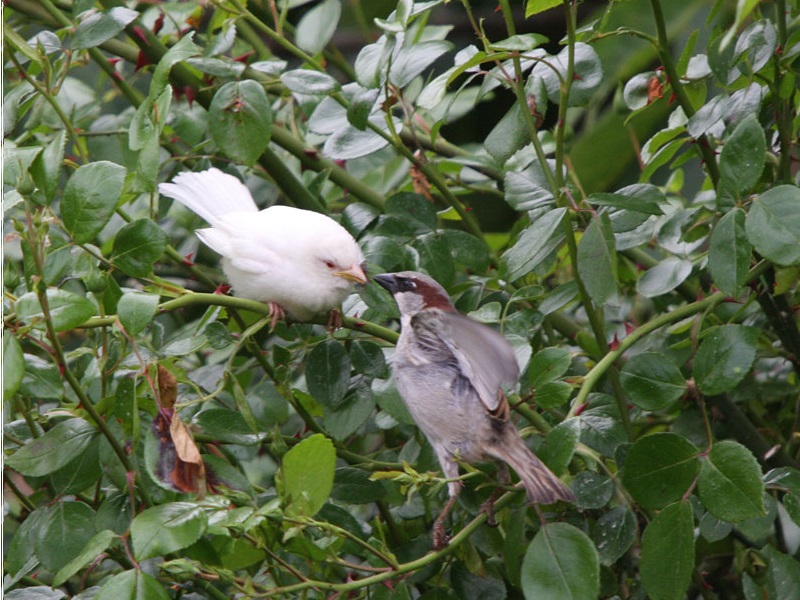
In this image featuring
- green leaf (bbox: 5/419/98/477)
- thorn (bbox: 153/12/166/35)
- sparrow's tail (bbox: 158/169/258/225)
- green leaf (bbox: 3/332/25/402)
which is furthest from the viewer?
thorn (bbox: 153/12/166/35)

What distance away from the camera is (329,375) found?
128 cm

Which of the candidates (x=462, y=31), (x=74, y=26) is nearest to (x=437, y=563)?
(x=74, y=26)

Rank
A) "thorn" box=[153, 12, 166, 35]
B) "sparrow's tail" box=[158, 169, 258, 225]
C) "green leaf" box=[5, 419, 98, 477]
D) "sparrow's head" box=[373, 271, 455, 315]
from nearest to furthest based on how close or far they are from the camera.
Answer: "green leaf" box=[5, 419, 98, 477], "sparrow's head" box=[373, 271, 455, 315], "sparrow's tail" box=[158, 169, 258, 225], "thorn" box=[153, 12, 166, 35]

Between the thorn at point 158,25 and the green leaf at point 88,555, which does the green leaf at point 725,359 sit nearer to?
the green leaf at point 88,555

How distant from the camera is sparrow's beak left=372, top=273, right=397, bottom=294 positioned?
4.52 ft

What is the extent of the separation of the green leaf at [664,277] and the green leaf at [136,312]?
2.25ft

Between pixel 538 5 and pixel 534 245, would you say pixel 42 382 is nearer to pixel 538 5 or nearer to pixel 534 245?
pixel 534 245

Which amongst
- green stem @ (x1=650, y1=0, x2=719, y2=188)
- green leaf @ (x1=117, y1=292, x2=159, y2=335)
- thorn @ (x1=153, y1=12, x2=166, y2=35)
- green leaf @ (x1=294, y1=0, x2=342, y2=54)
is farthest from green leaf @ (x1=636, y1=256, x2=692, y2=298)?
thorn @ (x1=153, y1=12, x2=166, y2=35)

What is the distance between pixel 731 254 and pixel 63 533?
0.77m

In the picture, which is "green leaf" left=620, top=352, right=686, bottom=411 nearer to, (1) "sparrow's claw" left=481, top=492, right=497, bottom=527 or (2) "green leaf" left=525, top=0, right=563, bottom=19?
(1) "sparrow's claw" left=481, top=492, right=497, bottom=527

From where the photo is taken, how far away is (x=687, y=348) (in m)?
1.40

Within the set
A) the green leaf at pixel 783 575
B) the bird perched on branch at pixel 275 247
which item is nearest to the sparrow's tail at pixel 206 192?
the bird perched on branch at pixel 275 247

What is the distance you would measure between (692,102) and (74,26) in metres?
0.82

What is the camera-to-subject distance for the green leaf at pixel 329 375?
1.28 m
